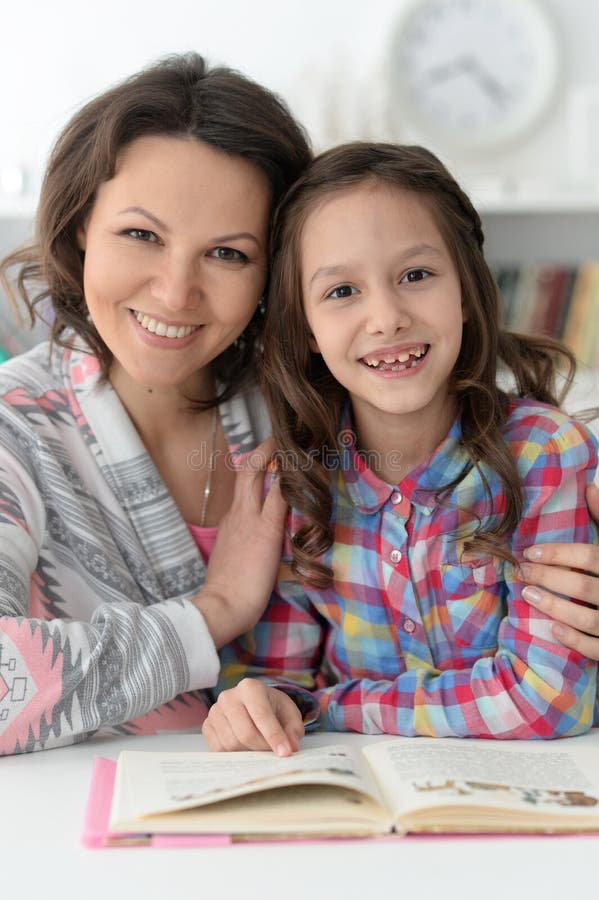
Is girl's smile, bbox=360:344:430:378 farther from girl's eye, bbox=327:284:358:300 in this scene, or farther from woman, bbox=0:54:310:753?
woman, bbox=0:54:310:753

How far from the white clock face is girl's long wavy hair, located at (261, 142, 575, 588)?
1845 millimetres

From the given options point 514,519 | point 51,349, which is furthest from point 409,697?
point 51,349

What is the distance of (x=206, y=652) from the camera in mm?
1198

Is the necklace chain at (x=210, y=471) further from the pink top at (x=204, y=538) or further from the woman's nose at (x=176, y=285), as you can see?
the woman's nose at (x=176, y=285)

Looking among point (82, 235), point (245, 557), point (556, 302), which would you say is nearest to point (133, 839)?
point (245, 557)

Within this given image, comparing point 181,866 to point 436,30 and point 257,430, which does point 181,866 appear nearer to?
point 257,430

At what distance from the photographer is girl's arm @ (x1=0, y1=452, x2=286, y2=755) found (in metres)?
1.09

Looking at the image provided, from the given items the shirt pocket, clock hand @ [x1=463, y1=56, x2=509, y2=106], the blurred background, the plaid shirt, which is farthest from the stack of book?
the shirt pocket

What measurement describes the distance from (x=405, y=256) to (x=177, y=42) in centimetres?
213

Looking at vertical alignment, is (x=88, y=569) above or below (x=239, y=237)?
below

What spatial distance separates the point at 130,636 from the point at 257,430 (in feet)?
1.70

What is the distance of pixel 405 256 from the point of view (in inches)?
50.8

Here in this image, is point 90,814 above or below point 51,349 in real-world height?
below

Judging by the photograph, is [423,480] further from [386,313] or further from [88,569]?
[88,569]
